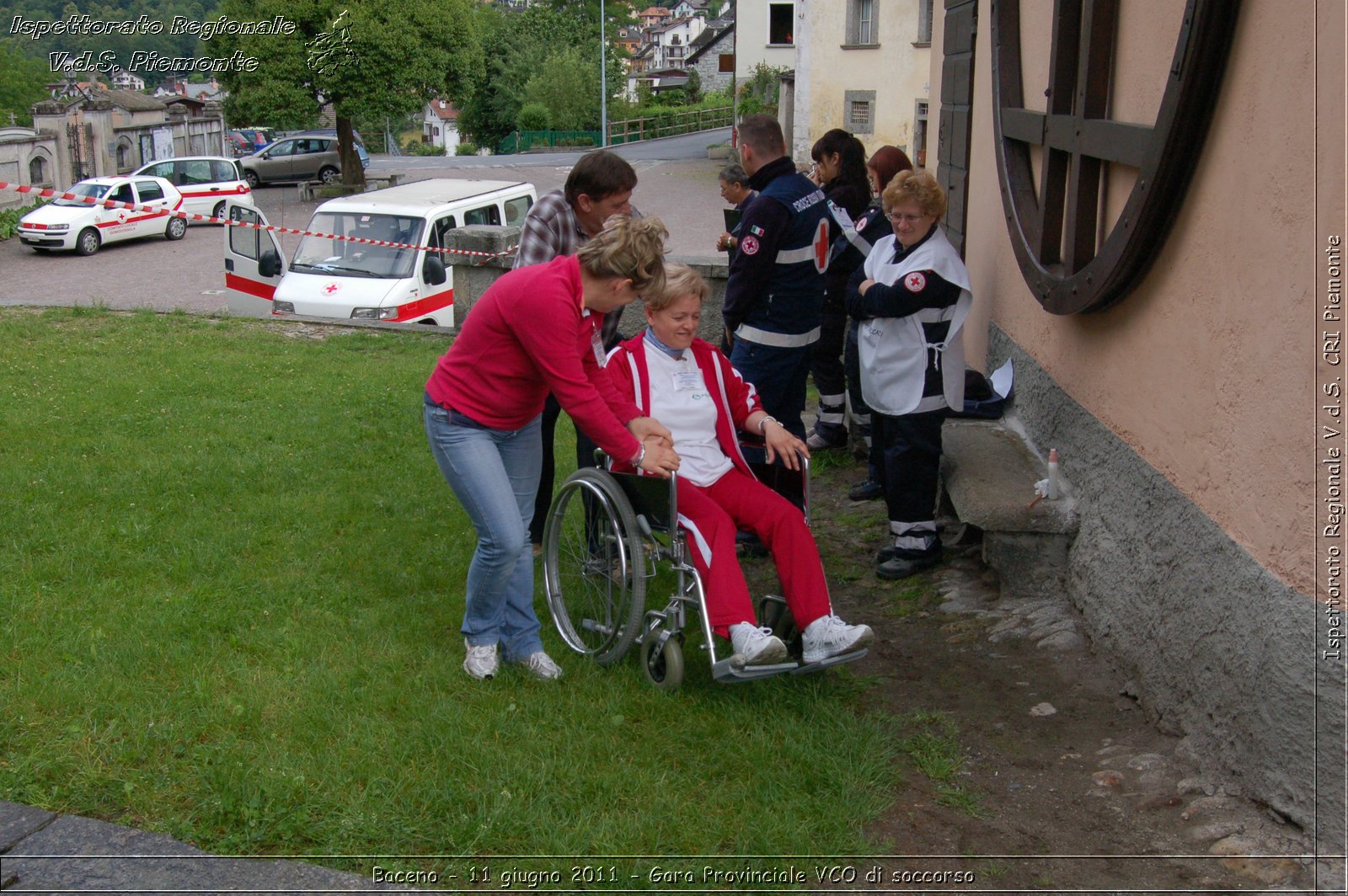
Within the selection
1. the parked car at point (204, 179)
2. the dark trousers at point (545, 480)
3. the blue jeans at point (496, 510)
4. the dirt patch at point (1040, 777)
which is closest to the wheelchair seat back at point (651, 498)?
the blue jeans at point (496, 510)

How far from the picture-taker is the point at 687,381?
451 centimetres

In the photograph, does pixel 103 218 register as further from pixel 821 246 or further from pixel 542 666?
pixel 542 666

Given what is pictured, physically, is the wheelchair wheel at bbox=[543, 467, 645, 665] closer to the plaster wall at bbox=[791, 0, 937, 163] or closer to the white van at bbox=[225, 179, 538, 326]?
the white van at bbox=[225, 179, 538, 326]

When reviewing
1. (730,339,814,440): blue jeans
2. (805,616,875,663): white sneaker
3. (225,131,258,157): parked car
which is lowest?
(805,616,875,663): white sneaker

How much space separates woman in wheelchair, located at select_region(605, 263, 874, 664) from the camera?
396 centimetres

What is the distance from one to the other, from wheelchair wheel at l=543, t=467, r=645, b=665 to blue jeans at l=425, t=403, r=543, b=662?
0.17 m

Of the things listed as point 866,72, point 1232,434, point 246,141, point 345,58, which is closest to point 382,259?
point 1232,434

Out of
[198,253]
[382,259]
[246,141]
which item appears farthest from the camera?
[246,141]

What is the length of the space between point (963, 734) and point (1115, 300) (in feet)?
5.54

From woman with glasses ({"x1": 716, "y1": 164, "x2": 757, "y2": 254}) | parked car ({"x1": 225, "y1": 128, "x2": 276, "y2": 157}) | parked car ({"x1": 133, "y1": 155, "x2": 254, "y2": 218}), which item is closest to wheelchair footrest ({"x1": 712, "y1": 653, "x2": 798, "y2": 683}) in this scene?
woman with glasses ({"x1": 716, "y1": 164, "x2": 757, "y2": 254})

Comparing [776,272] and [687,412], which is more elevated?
[776,272]

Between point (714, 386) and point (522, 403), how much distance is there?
0.79 meters

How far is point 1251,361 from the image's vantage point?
3312 mm

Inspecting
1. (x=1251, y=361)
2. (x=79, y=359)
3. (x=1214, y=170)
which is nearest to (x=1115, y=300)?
(x=1214, y=170)
